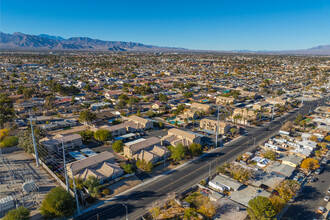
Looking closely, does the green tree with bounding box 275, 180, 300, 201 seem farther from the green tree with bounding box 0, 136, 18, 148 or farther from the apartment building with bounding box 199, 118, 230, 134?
the green tree with bounding box 0, 136, 18, 148

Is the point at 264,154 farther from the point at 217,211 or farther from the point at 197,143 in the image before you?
the point at 217,211

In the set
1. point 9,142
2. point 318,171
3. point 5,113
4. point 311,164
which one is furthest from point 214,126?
point 5,113

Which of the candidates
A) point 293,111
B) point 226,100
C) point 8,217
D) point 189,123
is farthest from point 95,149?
point 293,111


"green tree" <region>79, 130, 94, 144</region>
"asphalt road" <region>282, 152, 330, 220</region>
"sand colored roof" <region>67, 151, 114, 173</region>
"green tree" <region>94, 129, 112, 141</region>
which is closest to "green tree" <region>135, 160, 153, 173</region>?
"sand colored roof" <region>67, 151, 114, 173</region>

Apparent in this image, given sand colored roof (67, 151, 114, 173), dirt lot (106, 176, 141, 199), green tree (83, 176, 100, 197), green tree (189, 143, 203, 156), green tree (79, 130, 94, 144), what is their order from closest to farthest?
green tree (83, 176, 100, 197), dirt lot (106, 176, 141, 199), sand colored roof (67, 151, 114, 173), green tree (189, 143, 203, 156), green tree (79, 130, 94, 144)

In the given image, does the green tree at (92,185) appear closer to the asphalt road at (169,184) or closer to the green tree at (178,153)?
the asphalt road at (169,184)

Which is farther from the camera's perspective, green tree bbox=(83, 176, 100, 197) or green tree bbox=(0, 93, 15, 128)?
green tree bbox=(0, 93, 15, 128)
